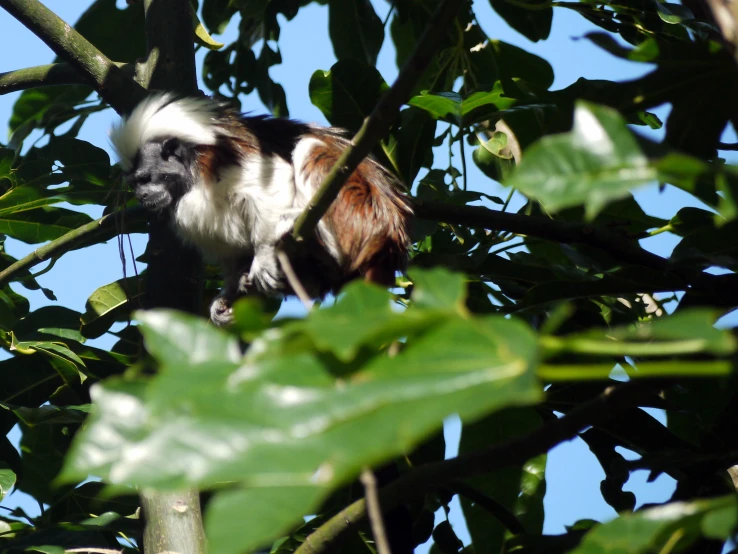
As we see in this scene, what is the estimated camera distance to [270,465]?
25.8 inches

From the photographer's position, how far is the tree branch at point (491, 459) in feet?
4.49

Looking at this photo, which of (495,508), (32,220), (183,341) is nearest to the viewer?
(183,341)

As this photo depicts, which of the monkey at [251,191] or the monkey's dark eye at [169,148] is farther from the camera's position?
the monkey's dark eye at [169,148]

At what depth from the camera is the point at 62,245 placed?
2.47 metres

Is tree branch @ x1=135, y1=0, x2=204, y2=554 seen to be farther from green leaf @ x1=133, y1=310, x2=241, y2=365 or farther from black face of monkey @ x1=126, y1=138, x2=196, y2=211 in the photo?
green leaf @ x1=133, y1=310, x2=241, y2=365

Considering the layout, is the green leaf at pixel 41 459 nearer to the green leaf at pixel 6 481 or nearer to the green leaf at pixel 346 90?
the green leaf at pixel 6 481

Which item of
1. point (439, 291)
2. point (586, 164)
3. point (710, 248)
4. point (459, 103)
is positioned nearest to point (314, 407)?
point (439, 291)

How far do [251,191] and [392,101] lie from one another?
144 cm

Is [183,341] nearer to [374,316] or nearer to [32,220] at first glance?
[374,316]

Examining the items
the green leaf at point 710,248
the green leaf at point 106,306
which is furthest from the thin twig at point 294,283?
the green leaf at point 106,306

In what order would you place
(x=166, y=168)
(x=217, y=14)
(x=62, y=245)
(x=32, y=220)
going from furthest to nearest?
(x=217, y=14) → (x=166, y=168) → (x=32, y=220) → (x=62, y=245)

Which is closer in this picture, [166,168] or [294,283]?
[294,283]

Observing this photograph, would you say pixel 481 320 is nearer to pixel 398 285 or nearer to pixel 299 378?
pixel 299 378

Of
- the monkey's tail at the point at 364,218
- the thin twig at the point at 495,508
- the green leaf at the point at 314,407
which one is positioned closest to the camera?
the green leaf at the point at 314,407
